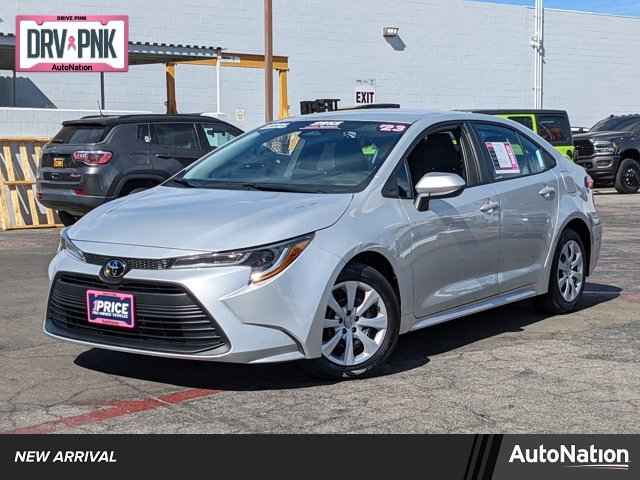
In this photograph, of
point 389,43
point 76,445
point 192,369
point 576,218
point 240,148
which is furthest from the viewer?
point 389,43

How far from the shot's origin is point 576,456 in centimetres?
426

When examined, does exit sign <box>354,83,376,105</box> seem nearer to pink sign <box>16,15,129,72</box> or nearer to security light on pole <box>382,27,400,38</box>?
security light on pole <box>382,27,400,38</box>

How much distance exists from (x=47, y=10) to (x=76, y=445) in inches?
862

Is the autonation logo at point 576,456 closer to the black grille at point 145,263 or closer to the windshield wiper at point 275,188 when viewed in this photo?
the black grille at point 145,263

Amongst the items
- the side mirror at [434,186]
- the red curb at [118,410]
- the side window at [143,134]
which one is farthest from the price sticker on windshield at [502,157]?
the side window at [143,134]

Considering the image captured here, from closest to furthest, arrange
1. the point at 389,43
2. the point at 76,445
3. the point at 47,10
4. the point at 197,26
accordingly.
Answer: the point at 76,445 → the point at 47,10 → the point at 197,26 → the point at 389,43

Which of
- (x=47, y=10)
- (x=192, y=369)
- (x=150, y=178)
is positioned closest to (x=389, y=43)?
(x=47, y=10)

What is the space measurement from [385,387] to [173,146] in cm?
921

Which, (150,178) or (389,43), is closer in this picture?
(150,178)

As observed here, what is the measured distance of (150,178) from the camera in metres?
14.2

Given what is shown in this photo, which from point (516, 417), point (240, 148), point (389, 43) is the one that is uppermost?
point (389, 43)

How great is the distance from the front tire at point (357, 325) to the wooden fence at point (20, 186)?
11.5 meters

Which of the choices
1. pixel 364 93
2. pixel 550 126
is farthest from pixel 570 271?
pixel 364 93

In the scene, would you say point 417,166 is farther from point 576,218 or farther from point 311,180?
point 576,218
